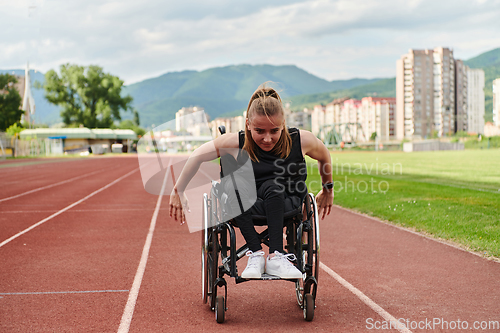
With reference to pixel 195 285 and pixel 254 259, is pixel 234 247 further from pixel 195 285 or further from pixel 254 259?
pixel 195 285

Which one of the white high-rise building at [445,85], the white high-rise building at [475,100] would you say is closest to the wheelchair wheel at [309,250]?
the white high-rise building at [475,100]

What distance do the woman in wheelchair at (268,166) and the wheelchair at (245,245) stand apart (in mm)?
79

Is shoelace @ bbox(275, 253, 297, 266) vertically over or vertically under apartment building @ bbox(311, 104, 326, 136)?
under

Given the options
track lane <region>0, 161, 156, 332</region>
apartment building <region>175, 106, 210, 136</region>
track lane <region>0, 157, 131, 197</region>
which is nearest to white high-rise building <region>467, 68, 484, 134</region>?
track lane <region>0, 157, 131, 197</region>

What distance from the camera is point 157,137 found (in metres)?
4.84

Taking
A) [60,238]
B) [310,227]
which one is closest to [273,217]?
[310,227]

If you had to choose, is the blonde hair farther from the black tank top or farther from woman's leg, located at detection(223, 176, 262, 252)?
woman's leg, located at detection(223, 176, 262, 252)

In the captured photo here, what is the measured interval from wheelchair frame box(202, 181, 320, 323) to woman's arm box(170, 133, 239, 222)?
20cm

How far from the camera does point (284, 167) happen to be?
3525 millimetres

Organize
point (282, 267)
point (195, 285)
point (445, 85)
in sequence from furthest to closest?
point (445, 85)
point (195, 285)
point (282, 267)

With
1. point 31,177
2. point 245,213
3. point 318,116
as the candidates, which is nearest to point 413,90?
point 318,116

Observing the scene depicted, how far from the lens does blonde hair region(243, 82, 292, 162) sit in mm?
3369

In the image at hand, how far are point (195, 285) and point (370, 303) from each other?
1660 mm

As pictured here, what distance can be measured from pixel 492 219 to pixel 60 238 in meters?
6.81
